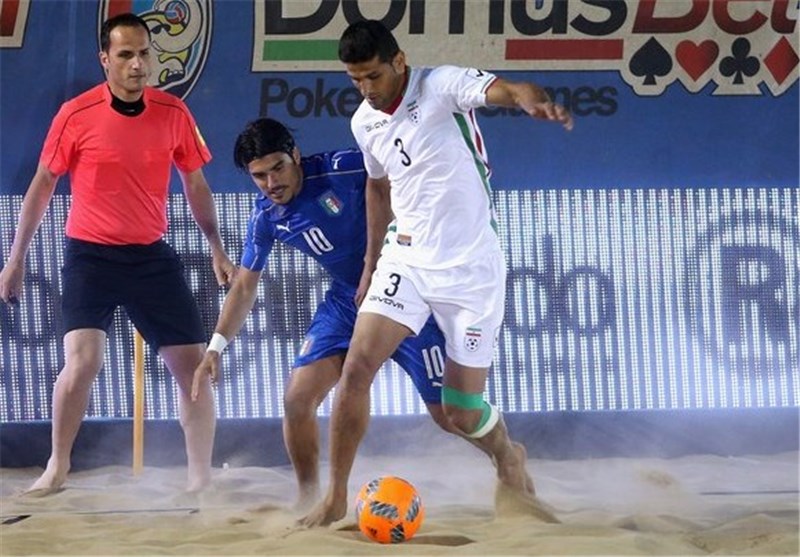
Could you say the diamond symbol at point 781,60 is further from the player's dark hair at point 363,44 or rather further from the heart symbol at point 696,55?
the player's dark hair at point 363,44

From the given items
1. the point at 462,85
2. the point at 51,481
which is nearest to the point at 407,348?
the point at 462,85

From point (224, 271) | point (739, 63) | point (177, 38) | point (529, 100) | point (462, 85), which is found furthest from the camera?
point (739, 63)

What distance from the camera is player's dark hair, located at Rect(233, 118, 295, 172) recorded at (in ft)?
19.0

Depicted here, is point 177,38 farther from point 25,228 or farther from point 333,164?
point 333,164

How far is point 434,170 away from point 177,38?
2342mm

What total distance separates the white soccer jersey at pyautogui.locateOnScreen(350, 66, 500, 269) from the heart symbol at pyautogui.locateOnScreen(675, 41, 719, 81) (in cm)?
219

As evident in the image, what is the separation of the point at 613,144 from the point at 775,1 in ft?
3.65

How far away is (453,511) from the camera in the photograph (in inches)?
244

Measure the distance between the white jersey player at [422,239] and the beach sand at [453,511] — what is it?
16.5 inches

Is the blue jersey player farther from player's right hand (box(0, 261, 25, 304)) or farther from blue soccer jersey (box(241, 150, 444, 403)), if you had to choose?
player's right hand (box(0, 261, 25, 304))

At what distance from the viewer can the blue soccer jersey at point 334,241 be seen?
237 inches

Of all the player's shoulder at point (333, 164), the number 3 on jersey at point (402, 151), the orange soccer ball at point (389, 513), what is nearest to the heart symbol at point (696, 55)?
the player's shoulder at point (333, 164)

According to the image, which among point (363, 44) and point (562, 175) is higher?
point (363, 44)

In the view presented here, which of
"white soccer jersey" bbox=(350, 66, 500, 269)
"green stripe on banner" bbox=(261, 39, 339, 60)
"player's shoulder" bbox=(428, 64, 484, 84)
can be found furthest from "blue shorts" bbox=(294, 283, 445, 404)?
"green stripe on banner" bbox=(261, 39, 339, 60)
